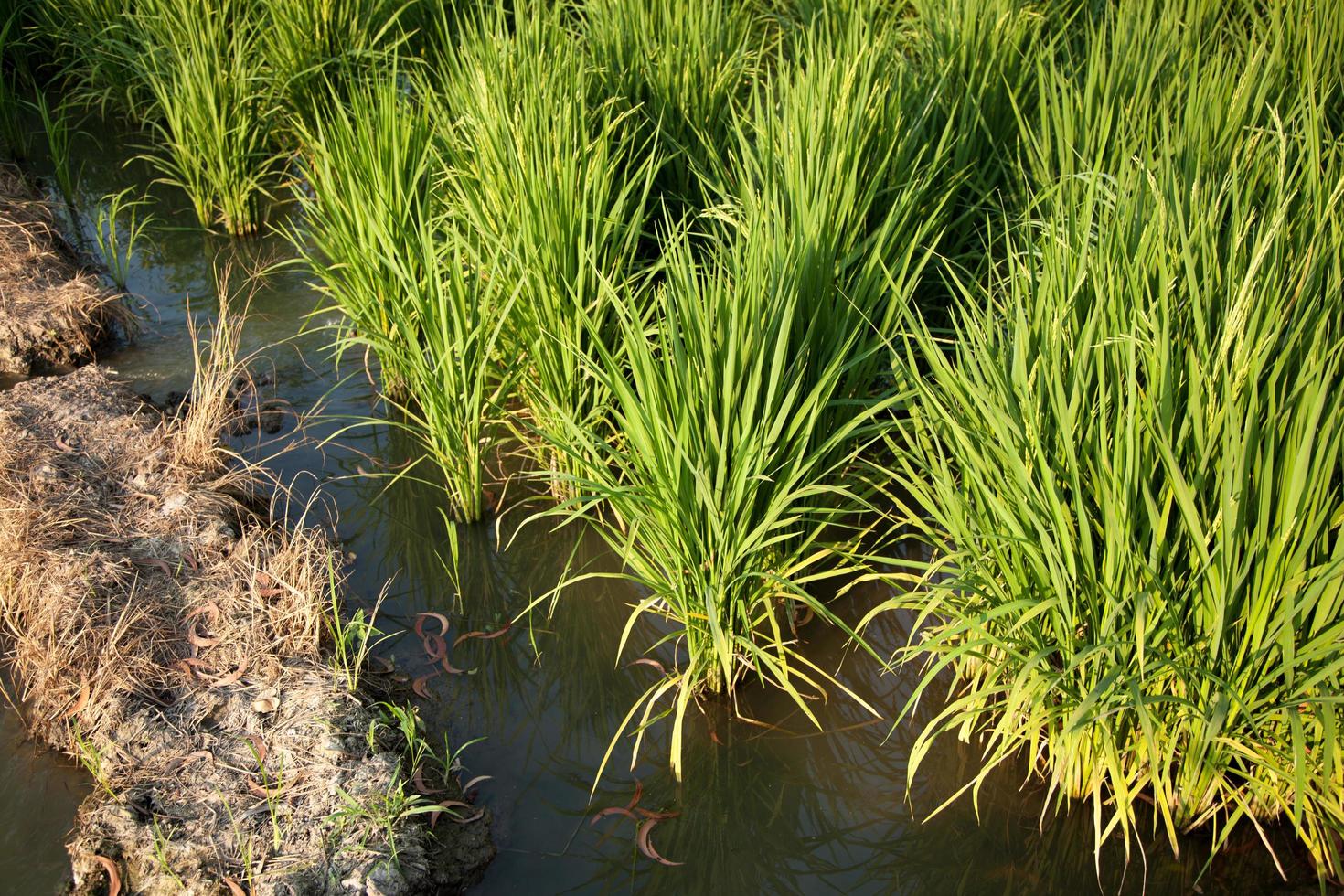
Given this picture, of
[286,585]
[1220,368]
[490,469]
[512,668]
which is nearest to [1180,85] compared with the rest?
[1220,368]

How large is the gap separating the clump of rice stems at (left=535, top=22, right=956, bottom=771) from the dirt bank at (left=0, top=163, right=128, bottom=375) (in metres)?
2.07

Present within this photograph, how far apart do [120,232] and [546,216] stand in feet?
9.25

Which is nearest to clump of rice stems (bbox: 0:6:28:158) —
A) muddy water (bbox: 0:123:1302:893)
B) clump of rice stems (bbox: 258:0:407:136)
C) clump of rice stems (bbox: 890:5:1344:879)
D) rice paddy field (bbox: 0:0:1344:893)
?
clump of rice stems (bbox: 258:0:407:136)

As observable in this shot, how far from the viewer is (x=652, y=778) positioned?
2441 millimetres

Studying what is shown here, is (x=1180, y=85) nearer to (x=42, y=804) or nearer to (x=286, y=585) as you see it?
(x=286, y=585)

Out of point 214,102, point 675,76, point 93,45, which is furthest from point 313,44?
point 675,76

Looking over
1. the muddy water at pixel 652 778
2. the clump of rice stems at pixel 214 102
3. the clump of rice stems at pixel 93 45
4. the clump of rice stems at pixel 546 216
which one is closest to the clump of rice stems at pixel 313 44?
the clump of rice stems at pixel 214 102

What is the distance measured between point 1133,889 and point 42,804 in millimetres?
2362

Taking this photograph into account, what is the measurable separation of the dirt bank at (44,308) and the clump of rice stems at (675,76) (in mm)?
2076

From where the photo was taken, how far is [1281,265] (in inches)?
97.1

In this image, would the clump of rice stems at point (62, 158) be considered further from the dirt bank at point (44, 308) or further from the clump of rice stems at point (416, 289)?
the clump of rice stems at point (416, 289)

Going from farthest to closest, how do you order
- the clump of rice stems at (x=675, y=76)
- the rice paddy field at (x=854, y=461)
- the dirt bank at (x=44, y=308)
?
the clump of rice stems at (x=675, y=76) < the dirt bank at (x=44, y=308) < the rice paddy field at (x=854, y=461)

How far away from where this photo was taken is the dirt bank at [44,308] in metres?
3.80

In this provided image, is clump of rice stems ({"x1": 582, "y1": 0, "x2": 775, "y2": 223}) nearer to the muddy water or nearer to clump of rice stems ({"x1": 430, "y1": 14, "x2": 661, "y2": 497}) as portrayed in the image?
clump of rice stems ({"x1": 430, "y1": 14, "x2": 661, "y2": 497})
